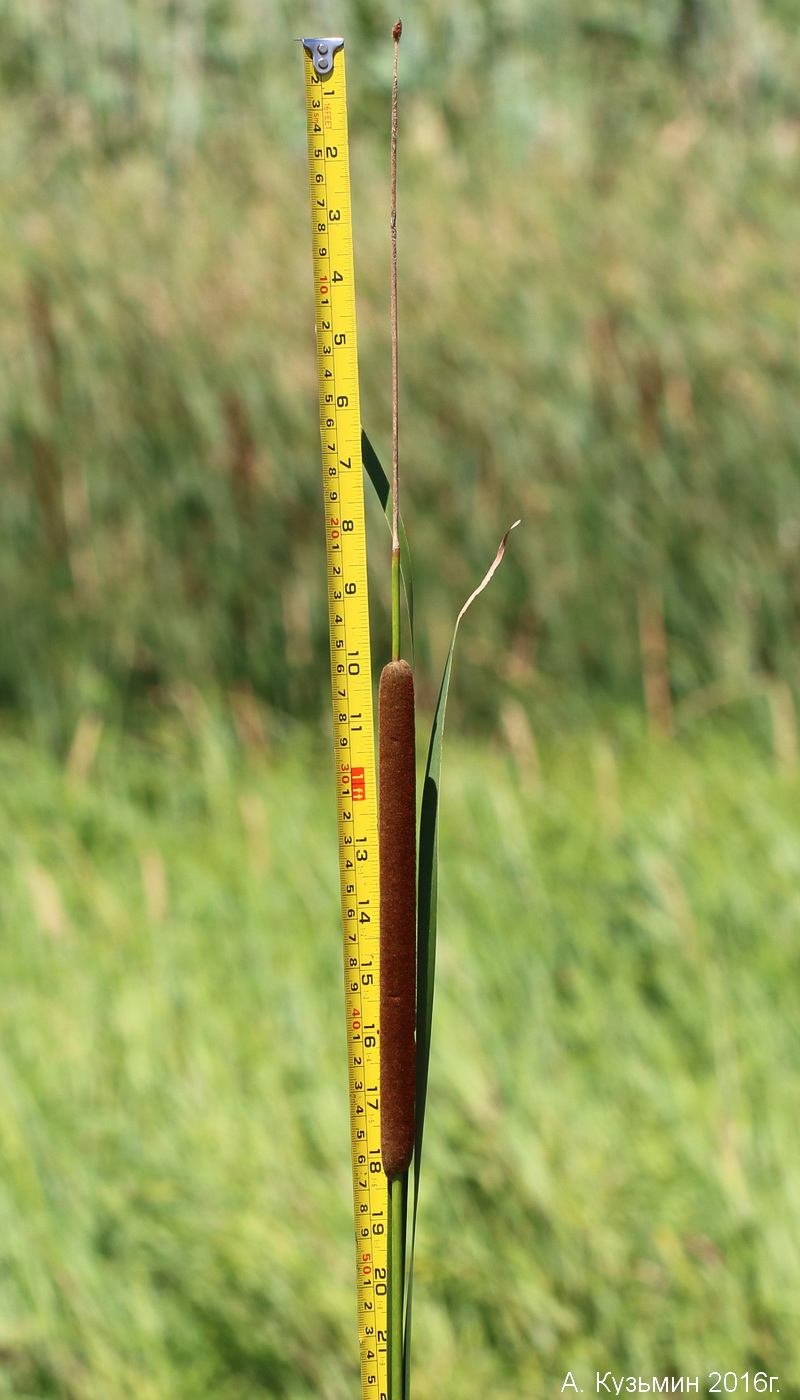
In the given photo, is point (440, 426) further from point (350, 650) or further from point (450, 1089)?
point (350, 650)

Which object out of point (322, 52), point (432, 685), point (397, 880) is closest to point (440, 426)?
point (432, 685)

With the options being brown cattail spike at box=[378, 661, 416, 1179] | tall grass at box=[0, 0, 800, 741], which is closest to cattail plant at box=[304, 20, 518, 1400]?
brown cattail spike at box=[378, 661, 416, 1179]

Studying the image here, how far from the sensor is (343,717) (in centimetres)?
77

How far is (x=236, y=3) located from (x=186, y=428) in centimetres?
242

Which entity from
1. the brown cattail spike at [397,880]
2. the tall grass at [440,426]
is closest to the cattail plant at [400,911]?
the brown cattail spike at [397,880]

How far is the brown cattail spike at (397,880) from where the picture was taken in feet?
2.24

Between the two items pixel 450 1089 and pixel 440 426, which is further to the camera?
pixel 440 426

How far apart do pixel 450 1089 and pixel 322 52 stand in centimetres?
143

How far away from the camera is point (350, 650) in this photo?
746mm

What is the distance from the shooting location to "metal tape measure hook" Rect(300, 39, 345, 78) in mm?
698

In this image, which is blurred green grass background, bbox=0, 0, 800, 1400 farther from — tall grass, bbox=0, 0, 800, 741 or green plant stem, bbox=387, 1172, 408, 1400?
green plant stem, bbox=387, 1172, 408, 1400

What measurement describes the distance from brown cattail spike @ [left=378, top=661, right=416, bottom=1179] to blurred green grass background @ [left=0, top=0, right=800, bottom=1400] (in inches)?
37.1

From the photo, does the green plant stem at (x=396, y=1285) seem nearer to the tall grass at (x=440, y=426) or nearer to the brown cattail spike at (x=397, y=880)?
the brown cattail spike at (x=397, y=880)

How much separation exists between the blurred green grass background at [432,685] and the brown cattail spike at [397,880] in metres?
0.94
